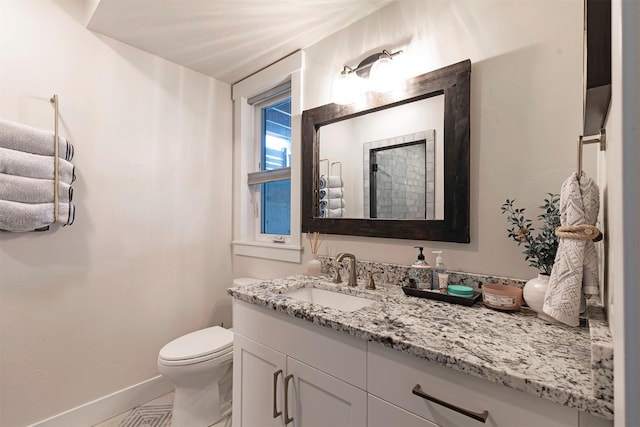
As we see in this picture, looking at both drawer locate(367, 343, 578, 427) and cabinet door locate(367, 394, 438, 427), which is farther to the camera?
cabinet door locate(367, 394, 438, 427)

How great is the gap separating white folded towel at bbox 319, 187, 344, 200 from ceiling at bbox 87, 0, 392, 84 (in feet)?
2.98

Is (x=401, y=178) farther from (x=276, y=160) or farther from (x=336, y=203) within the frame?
(x=276, y=160)

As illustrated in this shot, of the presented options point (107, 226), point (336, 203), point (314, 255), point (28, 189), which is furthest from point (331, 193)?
point (28, 189)

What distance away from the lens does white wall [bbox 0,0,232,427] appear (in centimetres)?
Answer: 148

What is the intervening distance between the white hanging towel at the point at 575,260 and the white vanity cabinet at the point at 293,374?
57 centimetres

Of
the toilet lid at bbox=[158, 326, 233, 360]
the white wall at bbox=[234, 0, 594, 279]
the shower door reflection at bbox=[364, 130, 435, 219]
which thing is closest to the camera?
the white wall at bbox=[234, 0, 594, 279]

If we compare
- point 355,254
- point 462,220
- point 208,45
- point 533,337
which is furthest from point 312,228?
point 208,45

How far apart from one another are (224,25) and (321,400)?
1.88 m

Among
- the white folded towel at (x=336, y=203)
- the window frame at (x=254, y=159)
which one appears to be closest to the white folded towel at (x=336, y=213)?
the white folded towel at (x=336, y=203)

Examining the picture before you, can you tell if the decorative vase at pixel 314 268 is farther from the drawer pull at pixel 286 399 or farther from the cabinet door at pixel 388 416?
the cabinet door at pixel 388 416

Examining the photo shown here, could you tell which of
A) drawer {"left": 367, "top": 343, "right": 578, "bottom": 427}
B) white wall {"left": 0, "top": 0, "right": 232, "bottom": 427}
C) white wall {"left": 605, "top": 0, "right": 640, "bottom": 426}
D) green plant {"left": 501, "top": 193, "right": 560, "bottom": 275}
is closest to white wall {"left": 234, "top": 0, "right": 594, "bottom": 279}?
green plant {"left": 501, "top": 193, "right": 560, "bottom": 275}

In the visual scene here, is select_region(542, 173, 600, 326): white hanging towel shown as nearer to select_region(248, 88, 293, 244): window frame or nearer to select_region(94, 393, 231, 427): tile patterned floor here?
select_region(248, 88, 293, 244): window frame

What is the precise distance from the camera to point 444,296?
44.7 inches

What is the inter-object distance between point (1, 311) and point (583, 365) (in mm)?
2265
